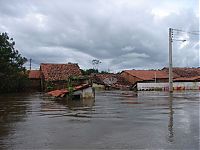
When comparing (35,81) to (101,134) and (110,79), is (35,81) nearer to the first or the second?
(110,79)

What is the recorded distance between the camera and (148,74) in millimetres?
73312

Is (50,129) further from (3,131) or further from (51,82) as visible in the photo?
(51,82)

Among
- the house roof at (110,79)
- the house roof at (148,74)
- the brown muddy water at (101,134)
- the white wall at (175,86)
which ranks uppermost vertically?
the house roof at (148,74)

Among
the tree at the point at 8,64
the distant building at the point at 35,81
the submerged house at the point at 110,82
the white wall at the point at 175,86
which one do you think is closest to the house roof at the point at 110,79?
the submerged house at the point at 110,82

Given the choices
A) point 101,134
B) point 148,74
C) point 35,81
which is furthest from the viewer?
point 148,74

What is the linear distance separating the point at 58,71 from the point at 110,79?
61.1 ft

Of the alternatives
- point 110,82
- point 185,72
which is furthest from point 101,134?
point 185,72

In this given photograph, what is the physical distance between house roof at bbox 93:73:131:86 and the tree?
25181 millimetres

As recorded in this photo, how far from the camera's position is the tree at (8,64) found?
45375mm

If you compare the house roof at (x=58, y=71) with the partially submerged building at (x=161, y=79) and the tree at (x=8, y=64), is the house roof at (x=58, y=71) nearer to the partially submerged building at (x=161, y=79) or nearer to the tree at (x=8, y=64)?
the tree at (x=8, y=64)

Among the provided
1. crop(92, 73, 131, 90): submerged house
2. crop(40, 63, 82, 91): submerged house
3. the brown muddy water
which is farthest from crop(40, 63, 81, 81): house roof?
the brown muddy water

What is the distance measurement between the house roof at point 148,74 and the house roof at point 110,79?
2.26m

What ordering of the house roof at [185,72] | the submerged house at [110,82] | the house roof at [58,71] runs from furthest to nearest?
the house roof at [185,72] < the submerged house at [110,82] < the house roof at [58,71]

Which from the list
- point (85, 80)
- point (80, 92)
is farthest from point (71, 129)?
point (85, 80)
